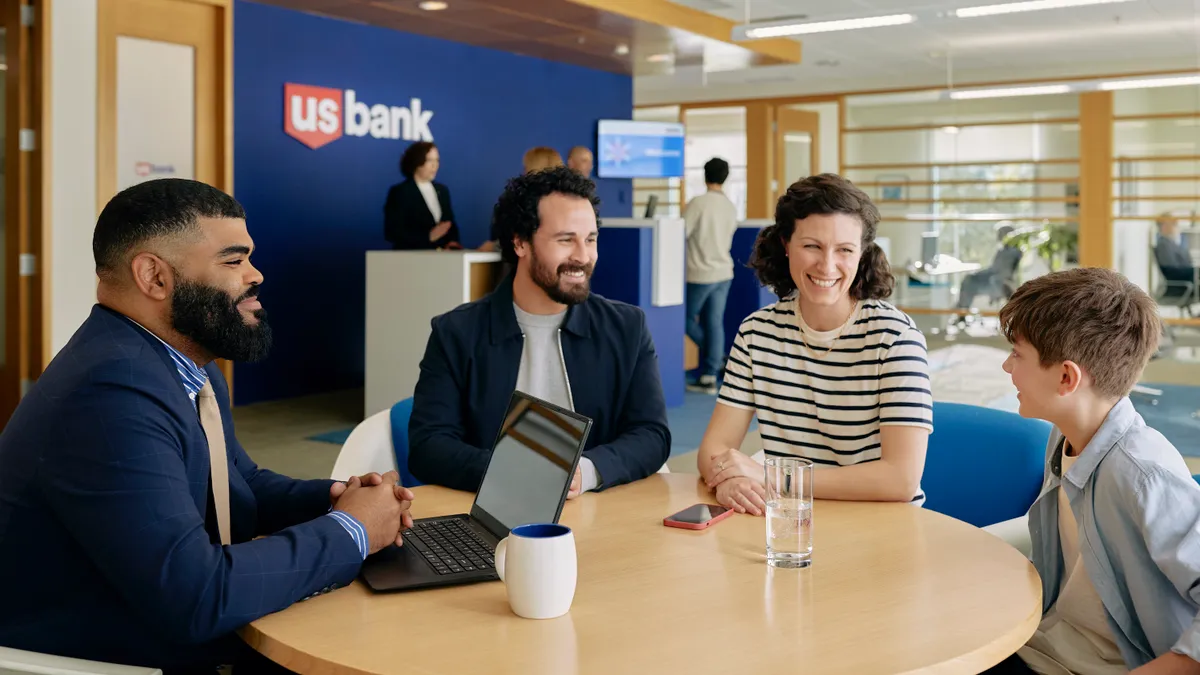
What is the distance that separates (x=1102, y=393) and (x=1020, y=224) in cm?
1100

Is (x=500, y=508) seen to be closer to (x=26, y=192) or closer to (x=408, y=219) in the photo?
(x=26, y=192)

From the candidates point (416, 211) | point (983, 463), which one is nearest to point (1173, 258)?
point (416, 211)

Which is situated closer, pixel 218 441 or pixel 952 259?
pixel 218 441

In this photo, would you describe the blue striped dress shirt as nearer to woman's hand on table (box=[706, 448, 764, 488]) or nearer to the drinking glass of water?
the drinking glass of water

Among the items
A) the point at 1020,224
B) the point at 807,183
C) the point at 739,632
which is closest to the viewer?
the point at 739,632

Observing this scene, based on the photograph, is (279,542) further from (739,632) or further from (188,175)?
(188,175)

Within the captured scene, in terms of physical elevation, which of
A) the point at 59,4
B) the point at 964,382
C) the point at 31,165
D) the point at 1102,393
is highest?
the point at 59,4

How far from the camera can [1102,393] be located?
5.58ft

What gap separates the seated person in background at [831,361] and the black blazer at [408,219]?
5154 millimetres

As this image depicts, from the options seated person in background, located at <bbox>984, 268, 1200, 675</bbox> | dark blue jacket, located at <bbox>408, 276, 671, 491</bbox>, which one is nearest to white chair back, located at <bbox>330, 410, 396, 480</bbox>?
dark blue jacket, located at <bbox>408, 276, 671, 491</bbox>

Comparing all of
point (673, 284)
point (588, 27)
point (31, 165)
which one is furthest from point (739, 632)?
point (588, 27)

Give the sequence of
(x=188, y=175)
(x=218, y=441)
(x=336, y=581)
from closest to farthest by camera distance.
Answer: (x=336, y=581) → (x=218, y=441) → (x=188, y=175)

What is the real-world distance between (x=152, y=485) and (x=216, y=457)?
0.24 metres

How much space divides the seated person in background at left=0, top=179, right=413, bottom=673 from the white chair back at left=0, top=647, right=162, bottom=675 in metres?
0.08
